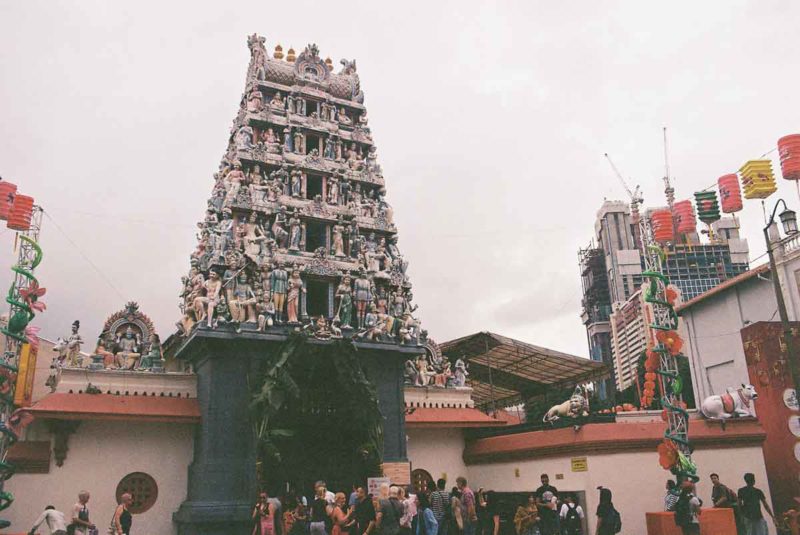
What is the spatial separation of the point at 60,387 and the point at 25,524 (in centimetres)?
411

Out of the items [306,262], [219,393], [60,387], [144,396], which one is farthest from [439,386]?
[60,387]

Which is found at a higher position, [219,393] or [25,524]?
[219,393]

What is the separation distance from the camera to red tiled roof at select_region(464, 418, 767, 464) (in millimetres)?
19250

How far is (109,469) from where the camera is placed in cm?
2078

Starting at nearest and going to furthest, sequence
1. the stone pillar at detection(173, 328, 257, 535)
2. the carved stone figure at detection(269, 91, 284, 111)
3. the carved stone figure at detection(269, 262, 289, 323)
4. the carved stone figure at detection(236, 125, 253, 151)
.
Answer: the stone pillar at detection(173, 328, 257, 535), the carved stone figure at detection(269, 262, 289, 323), the carved stone figure at detection(236, 125, 253, 151), the carved stone figure at detection(269, 91, 284, 111)

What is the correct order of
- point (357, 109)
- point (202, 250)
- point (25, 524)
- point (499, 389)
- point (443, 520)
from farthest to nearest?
point (499, 389), point (357, 109), point (202, 250), point (25, 524), point (443, 520)

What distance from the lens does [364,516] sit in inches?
508

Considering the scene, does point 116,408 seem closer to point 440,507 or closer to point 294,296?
point 294,296

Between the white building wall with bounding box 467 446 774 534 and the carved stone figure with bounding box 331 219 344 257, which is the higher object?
the carved stone figure with bounding box 331 219 344 257

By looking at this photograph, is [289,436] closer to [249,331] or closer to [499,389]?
[249,331]

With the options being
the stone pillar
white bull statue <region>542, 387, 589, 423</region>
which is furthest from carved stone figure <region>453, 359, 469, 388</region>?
the stone pillar

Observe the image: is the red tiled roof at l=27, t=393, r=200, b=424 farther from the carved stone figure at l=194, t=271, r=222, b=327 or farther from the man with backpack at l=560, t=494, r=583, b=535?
the man with backpack at l=560, t=494, r=583, b=535

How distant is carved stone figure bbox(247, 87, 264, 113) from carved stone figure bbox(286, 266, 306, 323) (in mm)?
7435

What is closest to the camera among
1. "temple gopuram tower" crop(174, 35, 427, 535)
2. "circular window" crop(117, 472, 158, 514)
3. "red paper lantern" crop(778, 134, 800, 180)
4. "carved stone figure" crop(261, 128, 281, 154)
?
"circular window" crop(117, 472, 158, 514)
